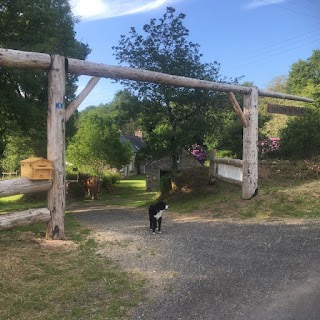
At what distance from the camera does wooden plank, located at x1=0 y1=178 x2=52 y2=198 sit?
6562mm

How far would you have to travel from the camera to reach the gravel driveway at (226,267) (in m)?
4.05

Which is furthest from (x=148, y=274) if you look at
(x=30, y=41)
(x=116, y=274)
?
(x=30, y=41)

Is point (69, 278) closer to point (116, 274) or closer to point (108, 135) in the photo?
point (116, 274)

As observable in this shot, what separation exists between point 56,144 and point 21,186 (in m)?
1.03

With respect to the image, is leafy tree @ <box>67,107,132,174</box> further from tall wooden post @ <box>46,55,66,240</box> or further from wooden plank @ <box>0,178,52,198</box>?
wooden plank @ <box>0,178,52,198</box>

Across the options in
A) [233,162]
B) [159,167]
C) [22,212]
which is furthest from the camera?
[159,167]

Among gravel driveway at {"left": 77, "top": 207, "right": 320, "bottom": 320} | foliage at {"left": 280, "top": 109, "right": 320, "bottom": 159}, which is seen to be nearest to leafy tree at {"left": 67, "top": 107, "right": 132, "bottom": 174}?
foliage at {"left": 280, "top": 109, "right": 320, "bottom": 159}

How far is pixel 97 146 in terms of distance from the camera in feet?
117

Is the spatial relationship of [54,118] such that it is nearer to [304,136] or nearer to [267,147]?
[304,136]

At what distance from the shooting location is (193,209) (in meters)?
12.2

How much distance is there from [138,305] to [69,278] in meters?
1.25

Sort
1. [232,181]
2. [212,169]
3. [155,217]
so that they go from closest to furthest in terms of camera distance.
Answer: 1. [155,217]
2. [232,181]
3. [212,169]

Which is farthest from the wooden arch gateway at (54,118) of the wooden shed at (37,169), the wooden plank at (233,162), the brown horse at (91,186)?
the brown horse at (91,186)

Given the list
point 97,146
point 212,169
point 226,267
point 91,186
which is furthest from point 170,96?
point 97,146
